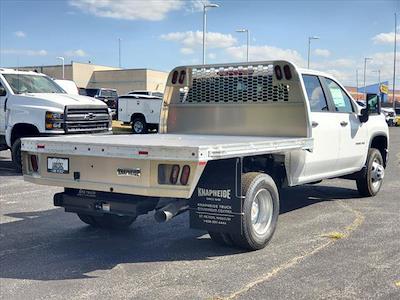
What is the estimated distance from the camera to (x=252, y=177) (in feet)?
17.6

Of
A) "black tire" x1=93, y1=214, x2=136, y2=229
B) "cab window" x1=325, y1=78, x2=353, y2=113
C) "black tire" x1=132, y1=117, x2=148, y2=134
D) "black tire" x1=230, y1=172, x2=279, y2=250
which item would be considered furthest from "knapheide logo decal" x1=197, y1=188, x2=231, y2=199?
"black tire" x1=132, y1=117, x2=148, y2=134

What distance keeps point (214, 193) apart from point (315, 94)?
2.64 metres

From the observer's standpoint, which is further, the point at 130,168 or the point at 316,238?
the point at 316,238

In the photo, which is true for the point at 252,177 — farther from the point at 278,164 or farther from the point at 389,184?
the point at 389,184

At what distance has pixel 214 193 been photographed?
5.14 meters

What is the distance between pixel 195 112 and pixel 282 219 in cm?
193

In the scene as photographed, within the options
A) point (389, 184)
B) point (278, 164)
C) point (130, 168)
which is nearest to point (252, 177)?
point (278, 164)

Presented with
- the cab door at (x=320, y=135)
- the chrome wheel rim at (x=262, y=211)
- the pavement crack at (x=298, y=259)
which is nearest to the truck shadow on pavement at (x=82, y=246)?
the chrome wheel rim at (x=262, y=211)

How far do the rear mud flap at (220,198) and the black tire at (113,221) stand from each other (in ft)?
5.01

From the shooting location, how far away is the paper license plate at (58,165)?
5.19m

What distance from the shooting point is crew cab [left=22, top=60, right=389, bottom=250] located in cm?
473

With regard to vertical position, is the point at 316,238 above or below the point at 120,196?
below

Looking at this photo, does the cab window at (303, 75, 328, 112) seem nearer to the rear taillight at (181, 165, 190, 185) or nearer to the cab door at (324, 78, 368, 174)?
the cab door at (324, 78, 368, 174)

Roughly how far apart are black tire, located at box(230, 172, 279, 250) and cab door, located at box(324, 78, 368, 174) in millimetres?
2122
